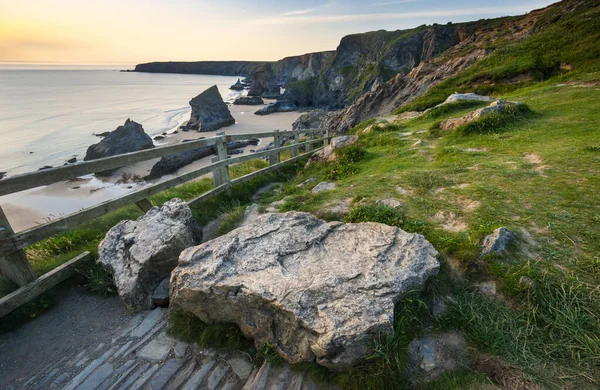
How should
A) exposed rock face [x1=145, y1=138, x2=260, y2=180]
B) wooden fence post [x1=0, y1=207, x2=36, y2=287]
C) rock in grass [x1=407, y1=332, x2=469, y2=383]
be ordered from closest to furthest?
1. rock in grass [x1=407, y1=332, x2=469, y2=383]
2. wooden fence post [x1=0, y1=207, x2=36, y2=287]
3. exposed rock face [x1=145, y1=138, x2=260, y2=180]

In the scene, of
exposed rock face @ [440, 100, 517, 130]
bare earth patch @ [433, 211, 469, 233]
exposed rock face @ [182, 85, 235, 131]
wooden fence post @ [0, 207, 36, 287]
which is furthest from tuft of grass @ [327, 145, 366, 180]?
exposed rock face @ [182, 85, 235, 131]

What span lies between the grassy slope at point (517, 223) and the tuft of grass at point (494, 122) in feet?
1.29

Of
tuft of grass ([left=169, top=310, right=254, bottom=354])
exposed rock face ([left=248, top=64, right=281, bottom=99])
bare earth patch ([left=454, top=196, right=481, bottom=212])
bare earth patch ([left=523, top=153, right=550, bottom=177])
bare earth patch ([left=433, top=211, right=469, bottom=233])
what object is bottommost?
tuft of grass ([left=169, top=310, right=254, bottom=354])

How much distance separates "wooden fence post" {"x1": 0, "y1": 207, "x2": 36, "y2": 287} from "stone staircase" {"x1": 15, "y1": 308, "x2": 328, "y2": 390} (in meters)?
1.26

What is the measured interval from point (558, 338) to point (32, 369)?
5564 mm

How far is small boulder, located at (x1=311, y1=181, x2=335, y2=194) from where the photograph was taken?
7009 mm

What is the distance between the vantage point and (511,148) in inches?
300

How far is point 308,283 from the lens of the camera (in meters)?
3.21

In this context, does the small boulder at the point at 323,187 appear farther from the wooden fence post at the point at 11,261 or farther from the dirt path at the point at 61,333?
the wooden fence post at the point at 11,261

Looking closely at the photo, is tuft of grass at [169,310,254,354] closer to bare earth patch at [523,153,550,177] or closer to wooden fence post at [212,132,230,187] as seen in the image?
wooden fence post at [212,132,230,187]

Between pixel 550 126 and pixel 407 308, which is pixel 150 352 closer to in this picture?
pixel 407 308

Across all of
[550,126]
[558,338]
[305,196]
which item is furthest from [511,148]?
[558,338]

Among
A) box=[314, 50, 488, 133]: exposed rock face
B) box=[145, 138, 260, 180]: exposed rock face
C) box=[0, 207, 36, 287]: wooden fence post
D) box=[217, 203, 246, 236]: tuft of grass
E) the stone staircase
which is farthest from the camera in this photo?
box=[314, 50, 488, 133]: exposed rock face

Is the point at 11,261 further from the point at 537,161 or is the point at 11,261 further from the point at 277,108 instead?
the point at 277,108
